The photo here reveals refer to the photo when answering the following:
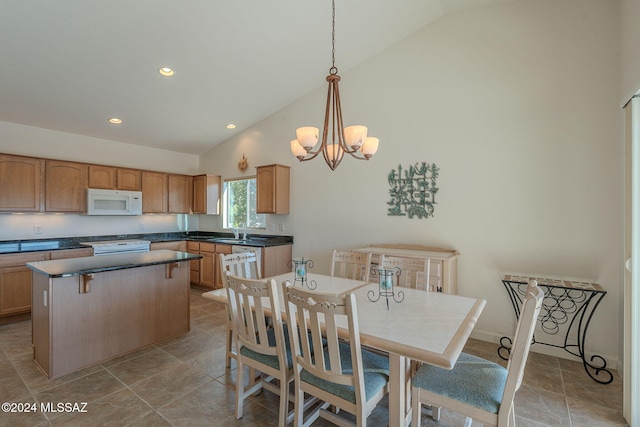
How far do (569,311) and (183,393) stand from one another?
346cm

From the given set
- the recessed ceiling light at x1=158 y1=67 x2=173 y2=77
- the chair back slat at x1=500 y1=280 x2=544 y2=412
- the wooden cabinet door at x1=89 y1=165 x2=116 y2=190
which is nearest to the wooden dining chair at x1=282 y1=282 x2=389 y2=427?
the chair back slat at x1=500 y1=280 x2=544 y2=412

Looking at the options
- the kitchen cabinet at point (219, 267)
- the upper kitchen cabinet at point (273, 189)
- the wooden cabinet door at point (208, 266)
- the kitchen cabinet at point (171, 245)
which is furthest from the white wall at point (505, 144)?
the kitchen cabinet at point (171, 245)

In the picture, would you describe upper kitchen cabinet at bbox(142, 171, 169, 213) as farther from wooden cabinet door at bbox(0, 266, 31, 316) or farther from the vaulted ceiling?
wooden cabinet door at bbox(0, 266, 31, 316)

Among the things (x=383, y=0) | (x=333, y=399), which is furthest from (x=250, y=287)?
(x=383, y=0)

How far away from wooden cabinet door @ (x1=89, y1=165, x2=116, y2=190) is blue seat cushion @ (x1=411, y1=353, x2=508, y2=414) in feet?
16.6

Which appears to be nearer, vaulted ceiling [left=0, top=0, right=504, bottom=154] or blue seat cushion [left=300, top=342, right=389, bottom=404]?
blue seat cushion [left=300, top=342, right=389, bottom=404]

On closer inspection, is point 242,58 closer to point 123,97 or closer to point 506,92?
point 123,97

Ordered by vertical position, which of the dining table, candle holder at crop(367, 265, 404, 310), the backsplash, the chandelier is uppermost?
the chandelier

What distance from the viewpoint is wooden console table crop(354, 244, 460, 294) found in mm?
3043

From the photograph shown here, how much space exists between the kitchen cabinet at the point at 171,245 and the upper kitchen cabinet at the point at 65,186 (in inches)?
44.0

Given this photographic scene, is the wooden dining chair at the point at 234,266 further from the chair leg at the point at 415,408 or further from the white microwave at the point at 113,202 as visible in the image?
the white microwave at the point at 113,202

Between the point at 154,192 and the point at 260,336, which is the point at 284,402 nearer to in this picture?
the point at 260,336

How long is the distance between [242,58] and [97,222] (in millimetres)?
3592

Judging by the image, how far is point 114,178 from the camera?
4809mm
